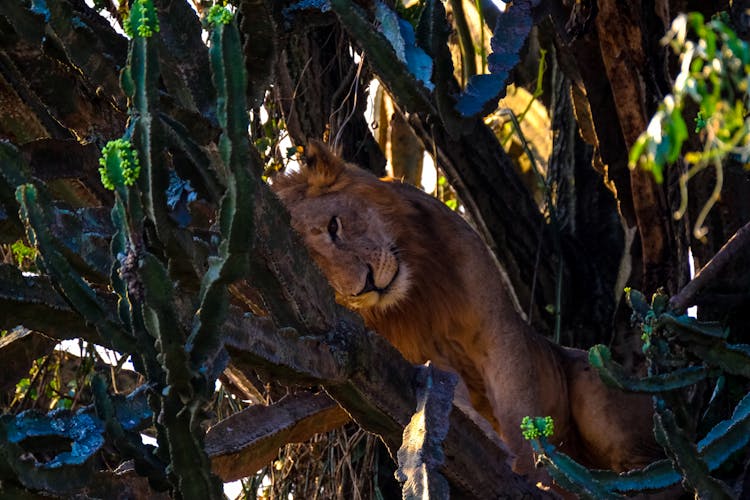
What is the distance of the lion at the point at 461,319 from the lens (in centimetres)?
361

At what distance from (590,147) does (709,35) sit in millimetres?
3459

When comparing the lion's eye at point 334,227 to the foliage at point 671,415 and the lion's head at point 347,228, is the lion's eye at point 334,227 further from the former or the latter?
the foliage at point 671,415

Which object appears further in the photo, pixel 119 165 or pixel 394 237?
pixel 394 237

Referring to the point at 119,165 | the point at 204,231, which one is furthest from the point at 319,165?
the point at 119,165

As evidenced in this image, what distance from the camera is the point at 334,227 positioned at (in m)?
3.53


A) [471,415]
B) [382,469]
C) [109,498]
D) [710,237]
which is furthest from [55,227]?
Answer: [382,469]

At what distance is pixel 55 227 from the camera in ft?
7.06

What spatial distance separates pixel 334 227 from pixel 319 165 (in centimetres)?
26

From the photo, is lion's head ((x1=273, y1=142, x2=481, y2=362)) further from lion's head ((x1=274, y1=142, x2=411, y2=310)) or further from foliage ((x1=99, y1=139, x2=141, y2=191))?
foliage ((x1=99, y1=139, x2=141, y2=191))

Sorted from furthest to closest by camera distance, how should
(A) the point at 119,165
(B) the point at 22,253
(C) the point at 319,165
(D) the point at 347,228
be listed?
1. (B) the point at 22,253
2. (C) the point at 319,165
3. (D) the point at 347,228
4. (A) the point at 119,165

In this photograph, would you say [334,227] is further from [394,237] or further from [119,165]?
[119,165]

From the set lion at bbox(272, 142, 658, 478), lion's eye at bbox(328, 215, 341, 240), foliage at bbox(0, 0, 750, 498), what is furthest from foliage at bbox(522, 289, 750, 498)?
lion's eye at bbox(328, 215, 341, 240)

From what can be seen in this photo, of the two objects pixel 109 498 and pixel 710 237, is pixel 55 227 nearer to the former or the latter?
pixel 109 498

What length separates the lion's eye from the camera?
3486mm
